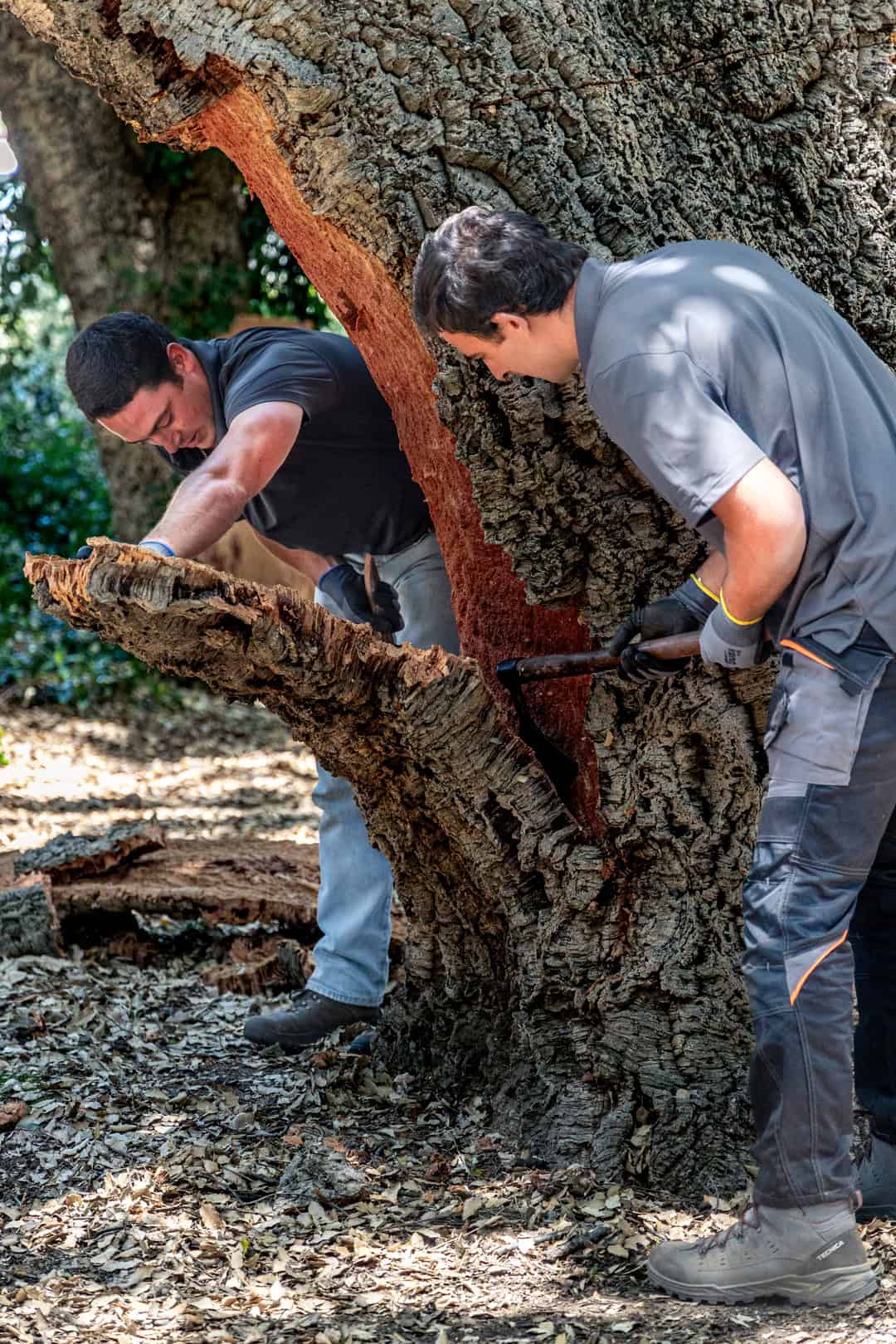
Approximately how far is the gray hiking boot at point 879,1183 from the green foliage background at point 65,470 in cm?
695

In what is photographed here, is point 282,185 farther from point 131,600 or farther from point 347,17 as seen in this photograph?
point 131,600

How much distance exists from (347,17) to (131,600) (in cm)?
131

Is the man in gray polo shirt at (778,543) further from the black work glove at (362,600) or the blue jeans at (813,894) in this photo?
the black work glove at (362,600)

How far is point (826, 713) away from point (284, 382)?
1.71m

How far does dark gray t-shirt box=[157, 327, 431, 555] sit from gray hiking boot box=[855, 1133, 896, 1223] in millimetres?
2036

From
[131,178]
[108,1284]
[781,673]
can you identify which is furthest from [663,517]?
[131,178]

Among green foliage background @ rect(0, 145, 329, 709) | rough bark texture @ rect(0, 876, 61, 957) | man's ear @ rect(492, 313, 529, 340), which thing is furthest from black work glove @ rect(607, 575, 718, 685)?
green foliage background @ rect(0, 145, 329, 709)

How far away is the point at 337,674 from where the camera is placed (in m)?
2.97

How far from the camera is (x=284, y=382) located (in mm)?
3447

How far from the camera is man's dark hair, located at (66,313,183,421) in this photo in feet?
11.6

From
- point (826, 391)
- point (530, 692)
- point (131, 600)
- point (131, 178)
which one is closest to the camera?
point (826, 391)

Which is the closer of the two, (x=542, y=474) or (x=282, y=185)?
(x=542, y=474)

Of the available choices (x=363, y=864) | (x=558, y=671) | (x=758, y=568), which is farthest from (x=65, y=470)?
(x=758, y=568)

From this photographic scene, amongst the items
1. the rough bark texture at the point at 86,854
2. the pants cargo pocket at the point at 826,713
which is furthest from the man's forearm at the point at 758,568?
the rough bark texture at the point at 86,854
